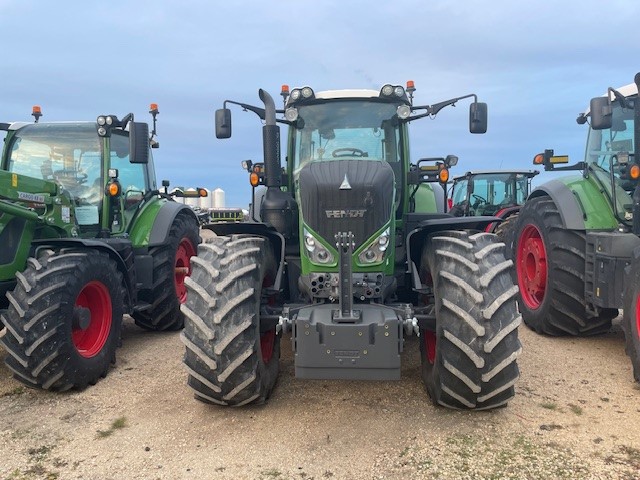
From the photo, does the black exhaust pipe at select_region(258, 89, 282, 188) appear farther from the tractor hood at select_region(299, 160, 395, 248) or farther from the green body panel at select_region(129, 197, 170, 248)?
the green body panel at select_region(129, 197, 170, 248)

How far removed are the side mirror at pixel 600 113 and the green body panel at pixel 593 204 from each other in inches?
35.2

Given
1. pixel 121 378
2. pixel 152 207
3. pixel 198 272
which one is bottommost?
pixel 121 378

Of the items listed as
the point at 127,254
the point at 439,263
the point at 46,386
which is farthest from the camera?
the point at 127,254

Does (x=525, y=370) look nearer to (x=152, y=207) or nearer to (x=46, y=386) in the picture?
(x=46, y=386)

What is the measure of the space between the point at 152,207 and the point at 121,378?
8.27 feet

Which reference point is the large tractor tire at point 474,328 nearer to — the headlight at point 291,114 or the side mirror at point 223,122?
the headlight at point 291,114

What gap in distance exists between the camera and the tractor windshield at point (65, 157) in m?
5.59

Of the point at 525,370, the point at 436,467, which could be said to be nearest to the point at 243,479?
the point at 436,467

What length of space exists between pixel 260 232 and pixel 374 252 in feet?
3.00

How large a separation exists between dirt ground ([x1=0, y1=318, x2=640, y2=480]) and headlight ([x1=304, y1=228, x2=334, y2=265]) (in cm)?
104

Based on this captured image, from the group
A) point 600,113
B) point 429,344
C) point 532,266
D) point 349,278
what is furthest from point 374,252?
point 532,266

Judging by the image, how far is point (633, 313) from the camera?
4.05m

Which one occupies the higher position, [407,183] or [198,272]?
[407,183]

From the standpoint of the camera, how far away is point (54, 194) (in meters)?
4.93
